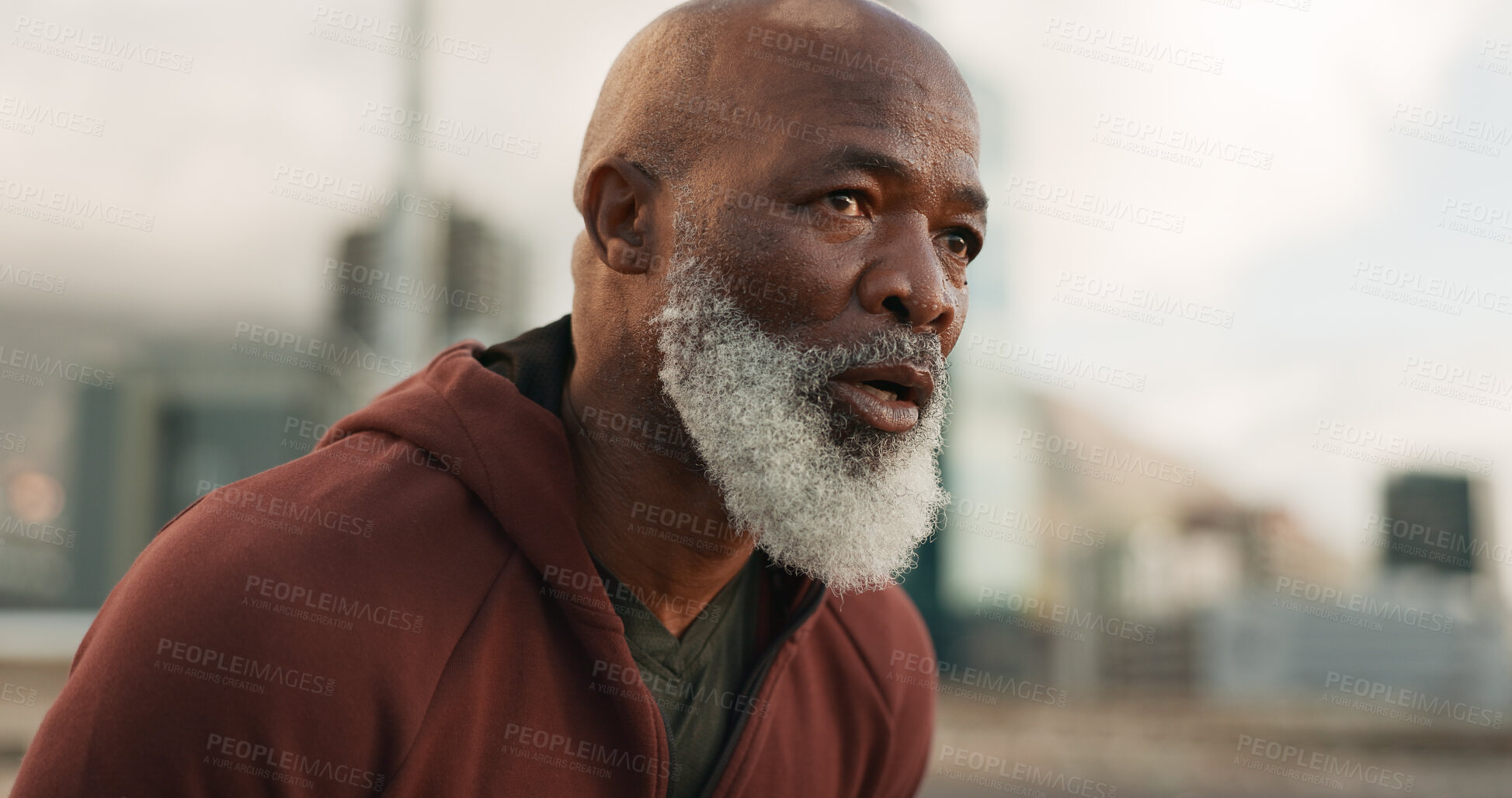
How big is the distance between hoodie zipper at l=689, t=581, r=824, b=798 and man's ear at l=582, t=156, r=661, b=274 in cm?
92

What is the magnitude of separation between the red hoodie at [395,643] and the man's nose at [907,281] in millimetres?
729

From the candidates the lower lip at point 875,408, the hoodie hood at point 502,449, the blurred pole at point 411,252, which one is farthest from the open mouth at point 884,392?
the blurred pole at point 411,252

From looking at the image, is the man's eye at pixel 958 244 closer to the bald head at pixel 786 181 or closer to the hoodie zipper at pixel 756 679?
the bald head at pixel 786 181

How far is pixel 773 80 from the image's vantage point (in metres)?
2.18

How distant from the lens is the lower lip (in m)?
2.09

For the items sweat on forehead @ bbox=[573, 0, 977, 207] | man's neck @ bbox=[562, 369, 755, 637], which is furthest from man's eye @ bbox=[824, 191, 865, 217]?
man's neck @ bbox=[562, 369, 755, 637]

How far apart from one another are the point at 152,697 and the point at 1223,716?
1123cm

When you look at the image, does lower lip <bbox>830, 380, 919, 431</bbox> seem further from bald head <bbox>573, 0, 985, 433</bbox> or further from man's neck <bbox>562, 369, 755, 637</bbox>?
man's neck <bbox>562, 369, 755, 637</bbox>

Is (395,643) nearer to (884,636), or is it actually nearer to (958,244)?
(958,244)

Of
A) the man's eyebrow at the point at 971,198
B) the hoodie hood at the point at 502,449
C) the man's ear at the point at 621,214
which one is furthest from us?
the man's ear at the point at 621,214

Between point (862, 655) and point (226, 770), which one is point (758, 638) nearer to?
point (862, 655)

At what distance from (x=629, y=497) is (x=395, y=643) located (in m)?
0.61

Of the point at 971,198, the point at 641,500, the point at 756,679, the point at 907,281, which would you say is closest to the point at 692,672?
the point at 756,679

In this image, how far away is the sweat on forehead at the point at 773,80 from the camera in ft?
7.04
